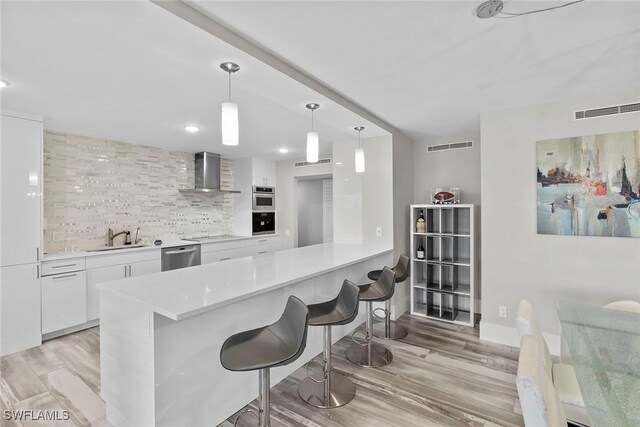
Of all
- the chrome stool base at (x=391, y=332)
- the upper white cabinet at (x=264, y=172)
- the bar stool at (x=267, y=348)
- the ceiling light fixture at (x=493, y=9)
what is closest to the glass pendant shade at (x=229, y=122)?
the bar stool at (x=267, y=348)

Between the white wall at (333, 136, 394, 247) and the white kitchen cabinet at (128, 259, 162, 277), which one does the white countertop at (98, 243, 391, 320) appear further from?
the white kitchen cabinet at (128, 259, 162, 277)

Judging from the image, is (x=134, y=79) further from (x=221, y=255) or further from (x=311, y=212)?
(x=311, y=212)

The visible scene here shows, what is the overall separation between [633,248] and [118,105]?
483 cm

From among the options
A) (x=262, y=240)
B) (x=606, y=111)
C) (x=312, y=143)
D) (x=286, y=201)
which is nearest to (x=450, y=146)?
(x=606, y=111)

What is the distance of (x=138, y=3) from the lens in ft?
4.55

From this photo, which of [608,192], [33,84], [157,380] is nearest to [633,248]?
[608,192]

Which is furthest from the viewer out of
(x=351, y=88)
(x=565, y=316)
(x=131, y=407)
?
(x=351, y=88)

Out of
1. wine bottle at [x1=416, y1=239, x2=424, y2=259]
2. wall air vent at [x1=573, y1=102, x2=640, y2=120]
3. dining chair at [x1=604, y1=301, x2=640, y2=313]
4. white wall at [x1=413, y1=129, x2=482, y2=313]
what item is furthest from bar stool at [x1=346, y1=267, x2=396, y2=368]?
wall air vent at [x1=573, y1=102, x2=640, y2=120]

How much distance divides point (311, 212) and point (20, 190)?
14.0ft

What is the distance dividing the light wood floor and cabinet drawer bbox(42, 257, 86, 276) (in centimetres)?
77

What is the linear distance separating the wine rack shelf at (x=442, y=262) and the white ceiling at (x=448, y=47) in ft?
5.54

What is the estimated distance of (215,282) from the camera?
2057mm

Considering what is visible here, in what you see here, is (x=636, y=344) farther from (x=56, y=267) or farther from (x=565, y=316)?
(x=56, y=267)

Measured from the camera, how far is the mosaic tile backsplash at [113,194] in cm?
380
